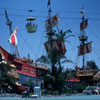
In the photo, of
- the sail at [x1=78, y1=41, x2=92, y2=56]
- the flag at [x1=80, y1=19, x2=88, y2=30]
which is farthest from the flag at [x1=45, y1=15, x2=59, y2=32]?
the flag at [x1=80, y1=19, x2=88, y2=30]

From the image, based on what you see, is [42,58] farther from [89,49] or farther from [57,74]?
[89,49]

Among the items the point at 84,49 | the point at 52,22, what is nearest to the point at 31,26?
the point at 52,22

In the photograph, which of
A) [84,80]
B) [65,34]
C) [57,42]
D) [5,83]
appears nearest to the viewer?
[5,83]

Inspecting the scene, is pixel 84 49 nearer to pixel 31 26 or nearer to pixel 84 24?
pixel 84 24

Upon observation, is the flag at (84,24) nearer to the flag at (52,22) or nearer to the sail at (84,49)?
the sail at (84,49)

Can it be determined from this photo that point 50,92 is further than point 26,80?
No

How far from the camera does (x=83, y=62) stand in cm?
6209

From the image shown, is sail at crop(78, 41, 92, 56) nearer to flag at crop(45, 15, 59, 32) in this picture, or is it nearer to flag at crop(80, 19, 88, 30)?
flag at crop(80, 19, 88, 30)

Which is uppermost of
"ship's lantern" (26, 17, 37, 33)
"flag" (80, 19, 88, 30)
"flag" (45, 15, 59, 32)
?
"flag" (80, 19, 88, 30)

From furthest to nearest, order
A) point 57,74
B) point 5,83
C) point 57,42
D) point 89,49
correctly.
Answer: point 89,49, point 57,42, point 57,74, point 5,83

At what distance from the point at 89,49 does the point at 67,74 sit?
81.5ft

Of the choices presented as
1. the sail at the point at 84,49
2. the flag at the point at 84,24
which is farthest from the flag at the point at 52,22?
the flag at the point at 84,24

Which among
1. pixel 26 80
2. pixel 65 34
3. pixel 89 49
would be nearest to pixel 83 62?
pixel 89 49

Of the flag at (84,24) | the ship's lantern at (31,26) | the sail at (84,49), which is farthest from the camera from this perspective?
the flag at (84,24)
